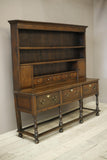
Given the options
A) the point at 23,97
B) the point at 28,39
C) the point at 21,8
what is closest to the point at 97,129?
the point at 23,97

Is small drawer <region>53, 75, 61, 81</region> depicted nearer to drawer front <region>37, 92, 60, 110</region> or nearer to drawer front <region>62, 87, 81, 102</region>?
drawer front <region>62, 87, 81, 102</region>

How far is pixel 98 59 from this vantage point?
5.06 meters

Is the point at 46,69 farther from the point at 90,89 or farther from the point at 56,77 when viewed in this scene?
the point at 90,89

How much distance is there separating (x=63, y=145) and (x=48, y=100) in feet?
2.16

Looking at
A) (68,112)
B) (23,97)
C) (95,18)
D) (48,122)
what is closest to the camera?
(23,97)

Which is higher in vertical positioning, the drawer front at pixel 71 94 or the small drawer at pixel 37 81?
the small drawer at pixel 37 81

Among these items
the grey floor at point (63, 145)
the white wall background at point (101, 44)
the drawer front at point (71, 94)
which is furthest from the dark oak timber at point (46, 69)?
the white wall background at point (101, 44)

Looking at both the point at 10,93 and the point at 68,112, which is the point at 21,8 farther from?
the point at 68,112

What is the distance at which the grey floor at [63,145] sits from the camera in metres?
2.71

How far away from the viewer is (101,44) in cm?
497

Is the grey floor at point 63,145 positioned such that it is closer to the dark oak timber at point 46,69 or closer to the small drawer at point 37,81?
the dark oak timber at point 46,69

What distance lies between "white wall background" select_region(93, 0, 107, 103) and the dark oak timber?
80 cm

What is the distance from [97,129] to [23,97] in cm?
128

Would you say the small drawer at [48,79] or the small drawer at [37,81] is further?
the small drawer at [48,79]
